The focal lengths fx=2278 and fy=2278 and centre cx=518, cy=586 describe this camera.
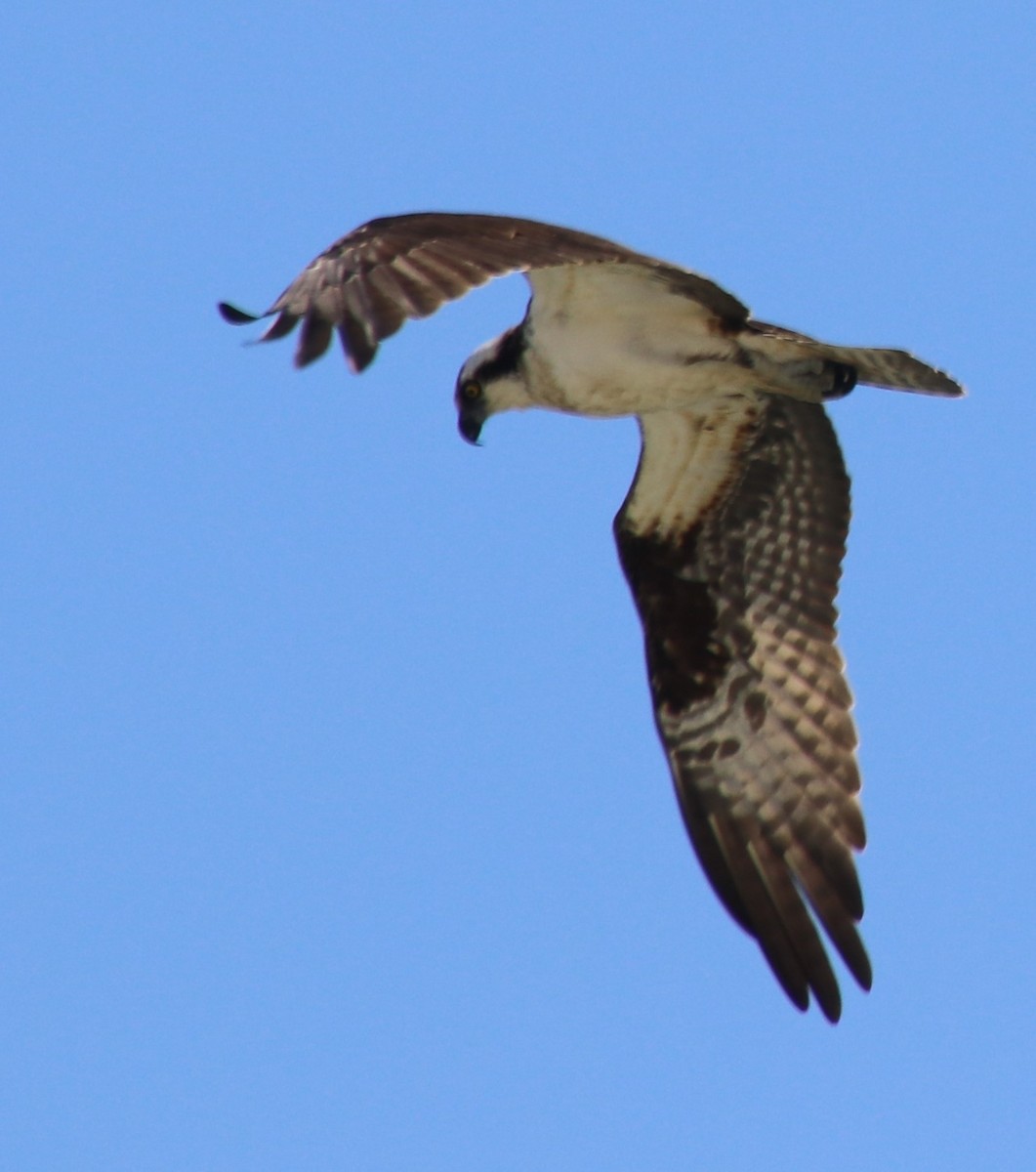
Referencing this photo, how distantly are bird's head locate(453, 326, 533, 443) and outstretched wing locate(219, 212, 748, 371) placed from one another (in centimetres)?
161

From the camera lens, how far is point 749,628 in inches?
382

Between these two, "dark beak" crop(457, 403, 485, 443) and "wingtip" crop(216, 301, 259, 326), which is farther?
"dark beak" crop(457, 403, 485, 443)

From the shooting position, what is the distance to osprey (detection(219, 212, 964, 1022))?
344 inches

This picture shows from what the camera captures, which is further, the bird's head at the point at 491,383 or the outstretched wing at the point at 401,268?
the bird's head at the point at 491,383

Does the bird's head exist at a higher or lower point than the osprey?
higher

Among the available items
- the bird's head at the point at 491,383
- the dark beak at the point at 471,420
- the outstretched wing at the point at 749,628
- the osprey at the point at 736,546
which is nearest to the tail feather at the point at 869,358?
the osprey at the point at 736,546

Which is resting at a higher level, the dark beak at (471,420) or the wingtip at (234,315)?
the dark beak at (471,420)

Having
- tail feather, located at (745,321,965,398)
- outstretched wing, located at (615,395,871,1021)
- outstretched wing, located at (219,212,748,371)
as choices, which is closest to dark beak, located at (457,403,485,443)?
outstretched wing, located at (615,395,871,1021)

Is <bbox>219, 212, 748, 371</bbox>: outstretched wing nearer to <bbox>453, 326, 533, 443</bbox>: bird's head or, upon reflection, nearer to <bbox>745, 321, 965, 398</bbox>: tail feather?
<bbox>745, 321, 965, 398</bbox>: tail feather

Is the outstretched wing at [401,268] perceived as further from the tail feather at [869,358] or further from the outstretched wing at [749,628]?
the outstretched wing at [749,628]

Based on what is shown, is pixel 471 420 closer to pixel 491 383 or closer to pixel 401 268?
pixel 491 383

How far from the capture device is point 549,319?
8.87m

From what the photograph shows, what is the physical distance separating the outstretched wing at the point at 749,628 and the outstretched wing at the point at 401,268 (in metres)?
1.92

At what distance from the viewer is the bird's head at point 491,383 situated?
9320 millimetres
